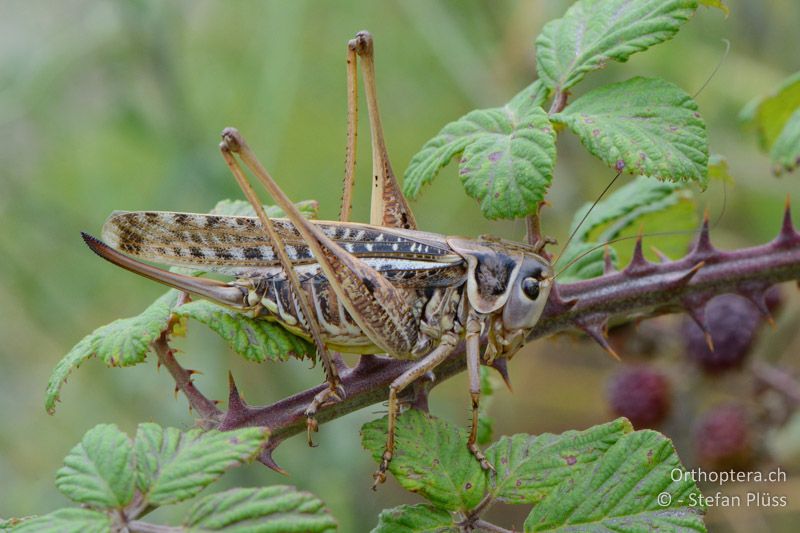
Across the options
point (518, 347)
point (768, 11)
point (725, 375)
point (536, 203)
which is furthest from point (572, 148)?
point (536, 203)

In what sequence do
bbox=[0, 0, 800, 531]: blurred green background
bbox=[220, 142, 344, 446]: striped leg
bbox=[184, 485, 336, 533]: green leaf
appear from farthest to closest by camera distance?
Answer: 1. bbox=[0, 0, 800, 531]: blurred green background
2. bbox=[220, 142, 344, 446]: striped leg
3. bbox=[184, 485, 336, 533]: green leaf

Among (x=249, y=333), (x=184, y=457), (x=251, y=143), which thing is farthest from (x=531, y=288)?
(x=251, y=143)

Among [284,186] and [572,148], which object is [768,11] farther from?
[284,186]

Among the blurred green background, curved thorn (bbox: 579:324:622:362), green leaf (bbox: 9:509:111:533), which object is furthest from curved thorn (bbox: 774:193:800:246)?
the blurred green background

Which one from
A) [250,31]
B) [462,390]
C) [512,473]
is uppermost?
[250,31]

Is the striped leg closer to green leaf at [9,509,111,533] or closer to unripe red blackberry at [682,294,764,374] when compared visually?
green leaf at [9,509,111,533]

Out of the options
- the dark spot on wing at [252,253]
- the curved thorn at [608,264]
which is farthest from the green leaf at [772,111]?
the dark spot on wing at [252,253]
